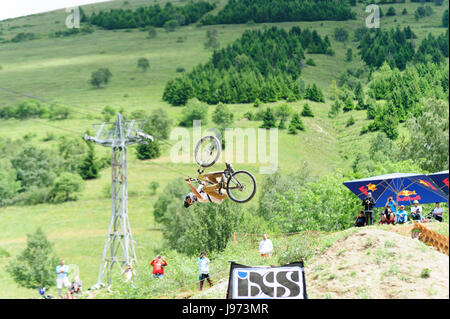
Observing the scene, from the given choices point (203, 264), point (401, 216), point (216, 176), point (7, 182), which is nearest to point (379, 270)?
point (203, 264)

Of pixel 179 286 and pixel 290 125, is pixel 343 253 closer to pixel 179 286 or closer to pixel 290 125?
pixel 179 286

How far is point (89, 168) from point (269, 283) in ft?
428

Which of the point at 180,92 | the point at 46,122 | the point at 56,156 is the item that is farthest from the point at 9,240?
the point at 180,92

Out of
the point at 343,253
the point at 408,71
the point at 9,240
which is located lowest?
the point at 9,240

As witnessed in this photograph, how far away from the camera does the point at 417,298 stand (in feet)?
64.2

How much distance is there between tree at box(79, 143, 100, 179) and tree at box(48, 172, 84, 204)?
8.07m

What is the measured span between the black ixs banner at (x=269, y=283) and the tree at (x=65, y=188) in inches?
4647

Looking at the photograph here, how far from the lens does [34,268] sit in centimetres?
9156

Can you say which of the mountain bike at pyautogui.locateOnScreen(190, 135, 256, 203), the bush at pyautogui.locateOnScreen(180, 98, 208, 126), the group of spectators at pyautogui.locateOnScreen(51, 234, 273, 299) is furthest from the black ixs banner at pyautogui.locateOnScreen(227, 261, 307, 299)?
the bush at pyautogui.locateOnScreen(180, 98, 208, 126)

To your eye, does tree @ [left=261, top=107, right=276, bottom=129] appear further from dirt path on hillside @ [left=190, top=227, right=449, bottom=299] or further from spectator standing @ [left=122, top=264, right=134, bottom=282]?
dirt path on hillside @ [left=190, top=227, right=449, bottom=299]

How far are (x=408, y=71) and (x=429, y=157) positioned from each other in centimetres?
13740

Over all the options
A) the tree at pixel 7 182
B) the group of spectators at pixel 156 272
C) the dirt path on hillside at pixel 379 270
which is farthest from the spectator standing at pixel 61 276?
the tree at pixel 7 182

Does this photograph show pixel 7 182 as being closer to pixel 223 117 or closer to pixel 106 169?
pixel 106 169

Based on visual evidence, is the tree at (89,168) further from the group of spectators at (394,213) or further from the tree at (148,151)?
the group of spectators at (394,213)
